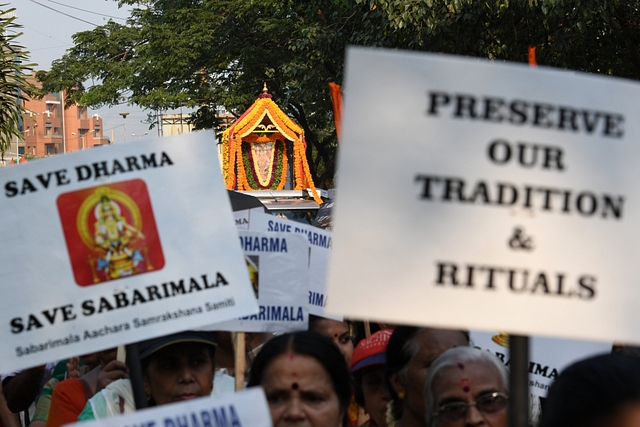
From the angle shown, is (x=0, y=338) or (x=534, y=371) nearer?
(x=0, y=338)

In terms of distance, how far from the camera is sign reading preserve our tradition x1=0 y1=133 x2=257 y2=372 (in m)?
3.06

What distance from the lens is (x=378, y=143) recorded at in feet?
6.50

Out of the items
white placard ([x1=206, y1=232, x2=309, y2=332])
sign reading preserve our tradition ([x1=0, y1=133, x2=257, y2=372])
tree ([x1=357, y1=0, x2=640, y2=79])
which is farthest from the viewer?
tree ([x1=357, y1=0, x2=640, y2=79])

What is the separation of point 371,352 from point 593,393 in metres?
2.37

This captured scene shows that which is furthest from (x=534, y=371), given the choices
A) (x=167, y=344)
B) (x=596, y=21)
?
(x=596, y=21)

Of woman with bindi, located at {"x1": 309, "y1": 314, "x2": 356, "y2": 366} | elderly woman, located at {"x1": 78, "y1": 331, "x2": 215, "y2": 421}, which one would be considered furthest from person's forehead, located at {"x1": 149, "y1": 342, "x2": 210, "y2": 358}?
woman with bindi, located at {"x1": 309, "y1": 314, "x2": 356, "y2": 366}

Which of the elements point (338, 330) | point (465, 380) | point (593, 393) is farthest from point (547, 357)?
point (593, 393)

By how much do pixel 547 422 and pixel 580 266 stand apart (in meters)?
0.30

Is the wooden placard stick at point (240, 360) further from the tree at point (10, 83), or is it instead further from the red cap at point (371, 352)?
the tree at point (10, 83)

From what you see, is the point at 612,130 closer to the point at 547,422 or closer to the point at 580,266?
the point at 580,266

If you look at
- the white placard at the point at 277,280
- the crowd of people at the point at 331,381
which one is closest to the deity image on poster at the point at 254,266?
the white placard at the point at 277,280

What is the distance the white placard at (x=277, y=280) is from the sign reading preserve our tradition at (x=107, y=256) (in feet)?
4.24

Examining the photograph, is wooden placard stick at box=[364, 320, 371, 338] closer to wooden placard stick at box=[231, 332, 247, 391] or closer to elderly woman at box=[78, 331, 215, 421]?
wooden placard stick at box=[231, 332, 247, 391]

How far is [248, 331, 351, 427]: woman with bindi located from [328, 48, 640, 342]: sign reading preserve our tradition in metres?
1.24
